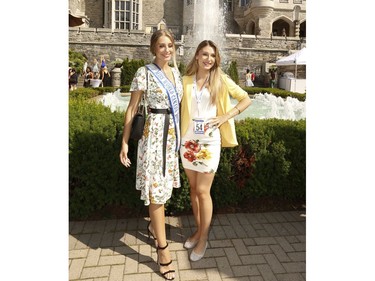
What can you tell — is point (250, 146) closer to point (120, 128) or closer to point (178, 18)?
point (120, 128)

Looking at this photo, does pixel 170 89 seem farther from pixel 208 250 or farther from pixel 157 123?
pixel 208 250

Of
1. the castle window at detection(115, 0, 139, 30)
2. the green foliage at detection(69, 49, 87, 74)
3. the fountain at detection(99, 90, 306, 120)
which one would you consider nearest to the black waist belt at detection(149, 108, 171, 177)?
the fountain at detection(99, 90, 306, 120)

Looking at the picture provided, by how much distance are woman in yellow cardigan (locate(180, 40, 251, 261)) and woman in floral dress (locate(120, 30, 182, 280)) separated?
0.13 meters

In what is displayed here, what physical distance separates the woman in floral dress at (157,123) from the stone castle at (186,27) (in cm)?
2479

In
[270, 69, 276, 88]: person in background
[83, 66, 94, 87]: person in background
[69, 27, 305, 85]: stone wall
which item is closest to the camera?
[83, 66, 94, 87]: person in background

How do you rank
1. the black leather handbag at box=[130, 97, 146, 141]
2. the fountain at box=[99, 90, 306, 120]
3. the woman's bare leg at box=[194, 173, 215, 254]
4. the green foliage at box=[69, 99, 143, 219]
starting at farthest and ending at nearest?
the fountain at box=[99, 90, 306, 120]
the green foliage at box=[69, 99, 143, 219]
the woman's bare leg at box=[194, 173, 215, 254]
the black leather handbag at box=[130, 97, 146, 141]

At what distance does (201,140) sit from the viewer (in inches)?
130

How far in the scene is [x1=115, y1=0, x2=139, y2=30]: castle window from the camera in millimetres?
35094

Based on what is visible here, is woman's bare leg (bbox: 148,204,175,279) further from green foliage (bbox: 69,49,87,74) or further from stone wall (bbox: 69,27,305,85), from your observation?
stone wall (bbox: 69,27,305,85)

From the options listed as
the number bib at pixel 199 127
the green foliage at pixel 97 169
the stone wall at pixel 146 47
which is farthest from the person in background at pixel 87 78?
the number bib at pixel 199 127

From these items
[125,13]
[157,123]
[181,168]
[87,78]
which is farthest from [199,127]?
[125,13]

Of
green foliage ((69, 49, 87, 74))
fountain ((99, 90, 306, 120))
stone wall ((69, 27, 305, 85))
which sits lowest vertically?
fountain ((99, 90, 306, 120))

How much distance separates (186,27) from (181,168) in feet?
112

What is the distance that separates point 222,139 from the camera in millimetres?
3467
